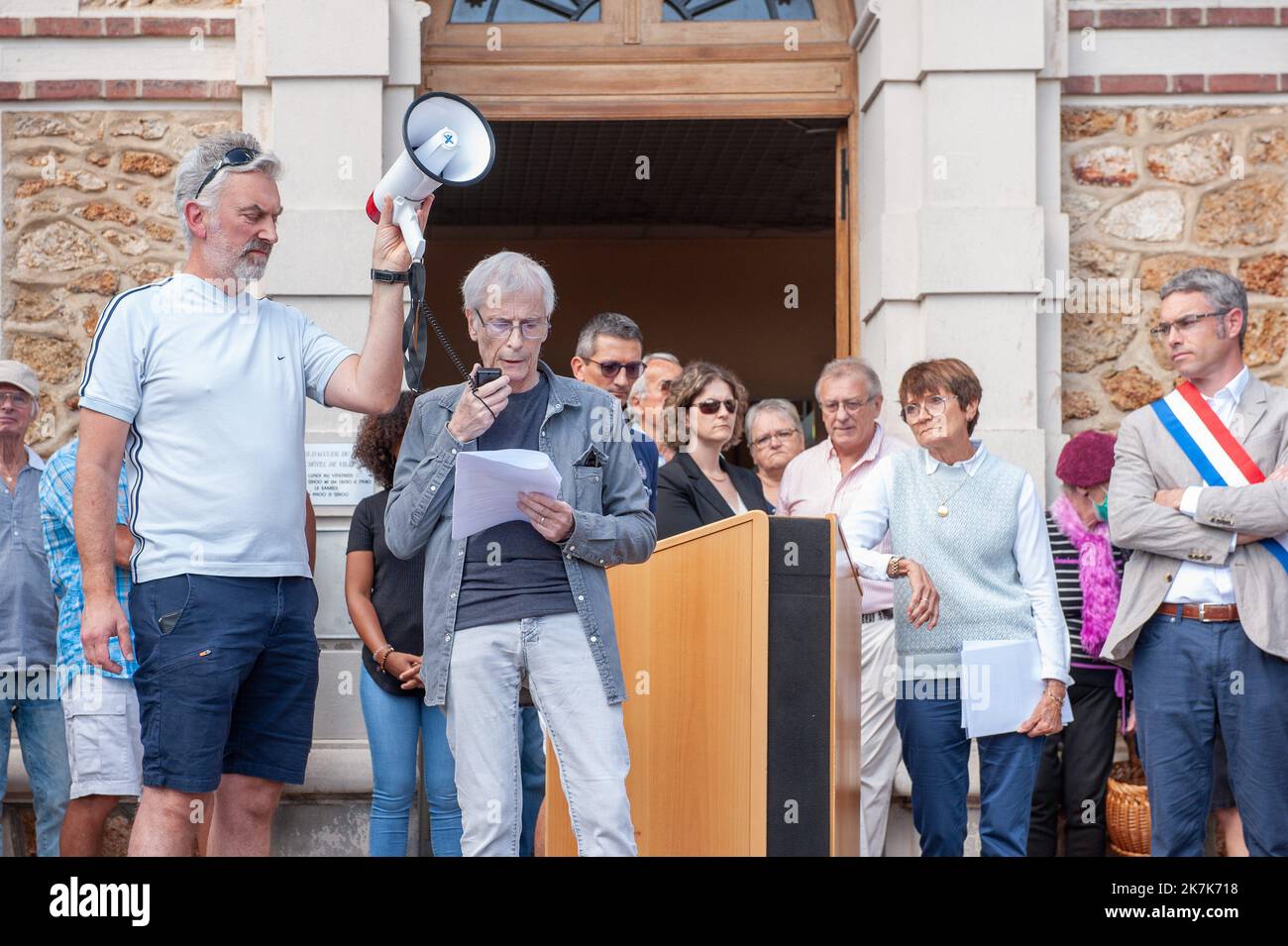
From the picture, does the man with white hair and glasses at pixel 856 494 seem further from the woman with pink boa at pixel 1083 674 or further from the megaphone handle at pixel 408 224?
the megaphone handle at pixel 408 224

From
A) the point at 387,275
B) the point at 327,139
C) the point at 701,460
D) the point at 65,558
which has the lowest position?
the point at 65,558

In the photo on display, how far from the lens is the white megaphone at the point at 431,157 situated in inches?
140

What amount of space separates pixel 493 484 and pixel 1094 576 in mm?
3145

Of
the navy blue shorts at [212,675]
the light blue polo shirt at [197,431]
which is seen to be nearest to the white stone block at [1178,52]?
the light blue polo shirt at [197,431]

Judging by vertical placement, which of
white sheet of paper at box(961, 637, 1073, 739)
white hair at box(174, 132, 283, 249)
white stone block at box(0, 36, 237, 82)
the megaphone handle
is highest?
white stone block at box(0, 36, 237, 82)

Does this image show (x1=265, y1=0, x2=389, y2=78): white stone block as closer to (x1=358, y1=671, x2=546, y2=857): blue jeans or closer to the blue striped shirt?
the blue striped shirt

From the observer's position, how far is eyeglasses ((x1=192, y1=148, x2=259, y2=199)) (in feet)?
11.9

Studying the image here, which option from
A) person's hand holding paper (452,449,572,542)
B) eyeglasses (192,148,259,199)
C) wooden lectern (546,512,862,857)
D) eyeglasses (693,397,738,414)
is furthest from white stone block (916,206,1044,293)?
eyeglasses (192,148,259,199)

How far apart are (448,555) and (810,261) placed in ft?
34.7

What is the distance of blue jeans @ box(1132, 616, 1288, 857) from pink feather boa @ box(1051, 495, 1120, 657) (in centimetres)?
116

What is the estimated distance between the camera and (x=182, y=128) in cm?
634

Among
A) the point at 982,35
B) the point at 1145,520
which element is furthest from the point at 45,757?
the point at 982,35

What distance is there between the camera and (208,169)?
3.67 m

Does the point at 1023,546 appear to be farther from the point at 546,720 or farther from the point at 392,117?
the point at 392,117
